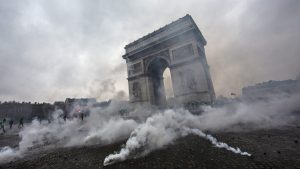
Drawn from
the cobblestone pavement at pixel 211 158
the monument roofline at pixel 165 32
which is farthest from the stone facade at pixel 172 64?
the cobblestone pavement at pixel 211 158

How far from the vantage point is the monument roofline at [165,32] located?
70.7 ft

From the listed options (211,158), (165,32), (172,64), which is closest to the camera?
(211,158)

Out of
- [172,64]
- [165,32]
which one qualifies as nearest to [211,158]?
[172,64]

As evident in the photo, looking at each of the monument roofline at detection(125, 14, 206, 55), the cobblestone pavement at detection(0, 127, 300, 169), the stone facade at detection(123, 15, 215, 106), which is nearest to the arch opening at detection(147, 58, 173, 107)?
the stone facade at detection(123, 15, 215, 106)

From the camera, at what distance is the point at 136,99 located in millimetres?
24594

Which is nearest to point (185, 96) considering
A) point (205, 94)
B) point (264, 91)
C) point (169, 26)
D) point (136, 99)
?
point (205, 94)

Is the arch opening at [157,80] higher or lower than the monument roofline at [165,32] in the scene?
lower

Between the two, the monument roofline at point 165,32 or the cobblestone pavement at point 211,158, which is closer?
the cobblestone pavement at point 211,158

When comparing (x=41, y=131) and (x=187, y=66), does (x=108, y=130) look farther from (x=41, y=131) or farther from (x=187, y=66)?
(x=187, y=66)

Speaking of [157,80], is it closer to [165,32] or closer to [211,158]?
[165,32]

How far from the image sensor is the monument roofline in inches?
848

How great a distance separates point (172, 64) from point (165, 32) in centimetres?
575

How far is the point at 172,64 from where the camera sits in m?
22.2

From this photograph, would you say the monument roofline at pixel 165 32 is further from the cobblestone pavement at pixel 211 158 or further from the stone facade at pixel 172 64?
the cobblestone pavement at pixel 211 158
